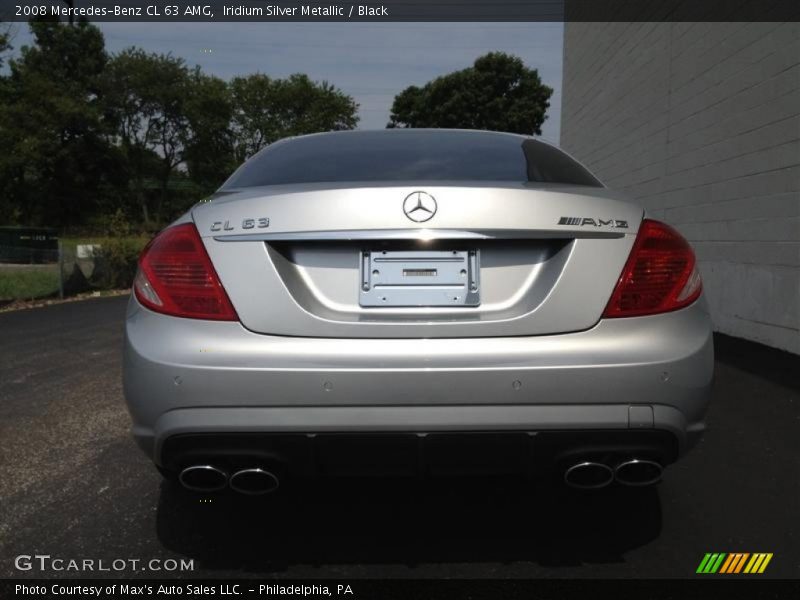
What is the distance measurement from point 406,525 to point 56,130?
5174 centimetres

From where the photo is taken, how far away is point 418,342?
1.97 m

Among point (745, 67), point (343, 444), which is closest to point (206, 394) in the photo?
point (343, 444)

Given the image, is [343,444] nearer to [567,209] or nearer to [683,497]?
[567,209]

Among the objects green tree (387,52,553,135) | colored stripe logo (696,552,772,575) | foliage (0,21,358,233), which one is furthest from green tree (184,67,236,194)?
colored stripe logo (696,552,772,575)

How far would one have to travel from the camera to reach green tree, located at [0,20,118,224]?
151 feet

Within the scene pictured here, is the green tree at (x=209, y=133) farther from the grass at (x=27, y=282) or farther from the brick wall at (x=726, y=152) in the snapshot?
the brick wall at (x=726, y=152)

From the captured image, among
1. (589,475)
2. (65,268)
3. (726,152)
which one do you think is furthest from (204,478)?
(65,268)

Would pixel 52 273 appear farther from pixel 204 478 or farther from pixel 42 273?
pixel 204 478

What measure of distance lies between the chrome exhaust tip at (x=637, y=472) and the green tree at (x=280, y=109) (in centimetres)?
5474

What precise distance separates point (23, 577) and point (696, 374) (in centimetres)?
227

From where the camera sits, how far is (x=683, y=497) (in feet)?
9.59

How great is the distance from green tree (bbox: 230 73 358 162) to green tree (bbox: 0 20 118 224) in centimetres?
1050

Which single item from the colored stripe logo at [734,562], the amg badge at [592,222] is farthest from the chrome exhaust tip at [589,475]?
the amg badge at [592,222]

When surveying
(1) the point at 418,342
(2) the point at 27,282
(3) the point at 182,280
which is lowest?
(2) the point at 27,282
